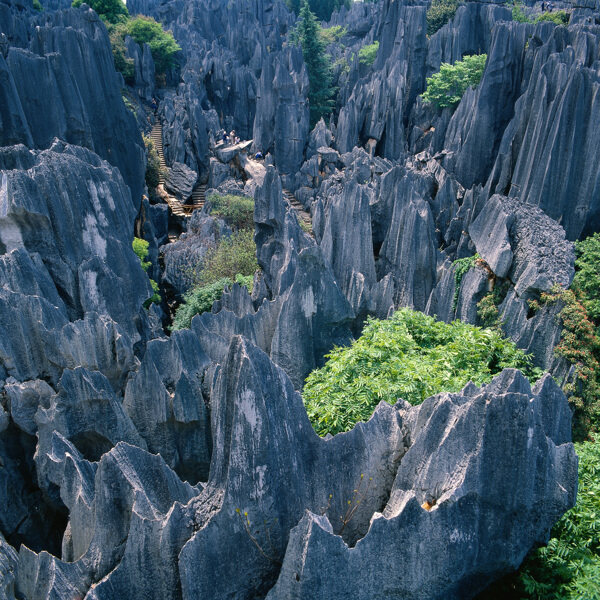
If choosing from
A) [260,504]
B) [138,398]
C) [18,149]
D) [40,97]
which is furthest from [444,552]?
[40,97]

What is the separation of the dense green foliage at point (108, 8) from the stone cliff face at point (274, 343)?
58.3 feet

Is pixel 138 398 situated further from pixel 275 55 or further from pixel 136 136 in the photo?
pixel 275 55

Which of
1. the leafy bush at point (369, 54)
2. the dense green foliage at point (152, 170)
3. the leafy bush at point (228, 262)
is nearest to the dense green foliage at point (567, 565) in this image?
the leafy bush at point (228, 262)

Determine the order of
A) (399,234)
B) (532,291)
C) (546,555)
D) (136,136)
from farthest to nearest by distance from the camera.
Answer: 1. (136,136)
2. (399,234)
3. (532,291)
4. (546,555)

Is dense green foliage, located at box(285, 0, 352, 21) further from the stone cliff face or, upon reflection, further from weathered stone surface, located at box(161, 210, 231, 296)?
weathered stone surface, located at box(161, 210, 231, 296)

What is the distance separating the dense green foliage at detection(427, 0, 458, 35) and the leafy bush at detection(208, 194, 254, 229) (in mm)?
29536

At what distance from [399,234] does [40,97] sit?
58.1ft

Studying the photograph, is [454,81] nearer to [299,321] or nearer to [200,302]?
[200,302]

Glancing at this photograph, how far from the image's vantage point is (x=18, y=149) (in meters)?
16.0

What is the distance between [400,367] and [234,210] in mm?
19125

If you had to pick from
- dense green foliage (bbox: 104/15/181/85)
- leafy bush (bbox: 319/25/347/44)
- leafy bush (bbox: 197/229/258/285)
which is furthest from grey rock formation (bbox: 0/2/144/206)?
leafy bush (bbox: 319/25/347/44)

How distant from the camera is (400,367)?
10.1m

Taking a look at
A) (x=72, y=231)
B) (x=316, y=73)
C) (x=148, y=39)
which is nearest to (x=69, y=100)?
(x=72, y=231)

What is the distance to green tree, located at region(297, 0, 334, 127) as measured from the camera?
4450 cm
